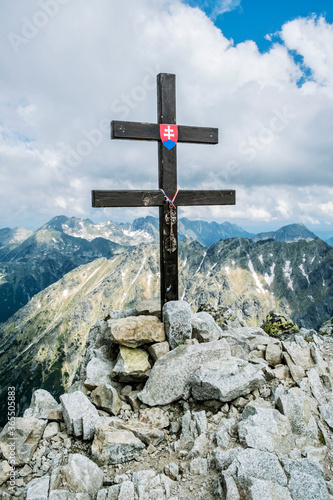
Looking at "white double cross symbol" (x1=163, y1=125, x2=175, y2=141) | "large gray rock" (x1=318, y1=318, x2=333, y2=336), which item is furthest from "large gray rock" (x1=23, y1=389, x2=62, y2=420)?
"large gray rock" (x1=318, y1=318, x2=333, y2=336)

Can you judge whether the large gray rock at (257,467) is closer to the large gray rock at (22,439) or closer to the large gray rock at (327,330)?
the large gray rock at (22,439)

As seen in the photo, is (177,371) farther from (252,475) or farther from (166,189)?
(166,189)

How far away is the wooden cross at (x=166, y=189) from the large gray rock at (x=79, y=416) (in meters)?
4.08

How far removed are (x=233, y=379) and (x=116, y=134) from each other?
7.81 metres

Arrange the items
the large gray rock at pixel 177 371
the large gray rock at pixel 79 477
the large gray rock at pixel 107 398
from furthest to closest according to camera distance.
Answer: the large gray rock at pixel 177 371 < the large gray rock at pixel 107 398 < the large gray rock at pixel 79 477

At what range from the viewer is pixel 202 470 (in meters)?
5.64

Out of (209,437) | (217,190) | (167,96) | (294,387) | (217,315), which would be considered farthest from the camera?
(217,315)

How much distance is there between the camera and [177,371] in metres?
8.18

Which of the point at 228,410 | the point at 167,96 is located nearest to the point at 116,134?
the point at 167,96

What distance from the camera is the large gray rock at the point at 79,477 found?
5477 millimetres

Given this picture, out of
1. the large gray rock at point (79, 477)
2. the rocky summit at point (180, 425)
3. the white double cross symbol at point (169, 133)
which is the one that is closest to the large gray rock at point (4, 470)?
the rocky summit at point (180, 425)

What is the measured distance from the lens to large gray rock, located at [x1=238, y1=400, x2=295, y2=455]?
230 inches

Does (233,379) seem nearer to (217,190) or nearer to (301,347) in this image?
(301,347)

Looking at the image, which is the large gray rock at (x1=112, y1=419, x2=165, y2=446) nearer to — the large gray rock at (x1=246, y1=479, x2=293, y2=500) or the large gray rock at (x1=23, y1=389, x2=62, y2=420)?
the large gray rock at (x1=23, y1=389, x2=62, y2=420)
